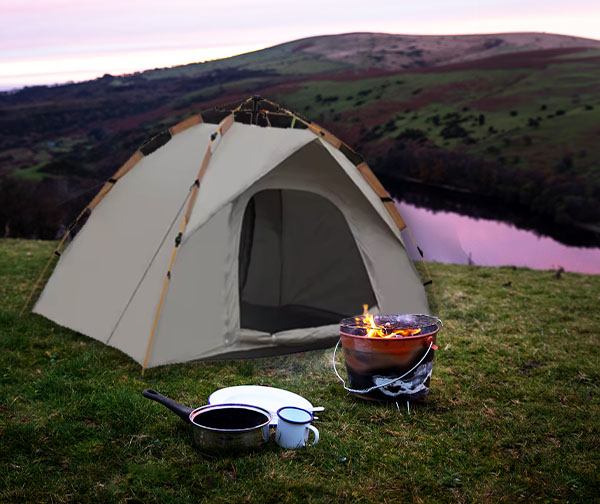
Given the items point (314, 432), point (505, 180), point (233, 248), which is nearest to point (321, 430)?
point (314, 432)

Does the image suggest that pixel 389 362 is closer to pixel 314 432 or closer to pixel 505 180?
pixel 314 432

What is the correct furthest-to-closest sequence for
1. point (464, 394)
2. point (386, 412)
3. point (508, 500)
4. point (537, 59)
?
point (537, 59) → point (464, 394) → point (386, 412) → point (508, 500)

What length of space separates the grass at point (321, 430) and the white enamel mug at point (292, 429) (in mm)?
85

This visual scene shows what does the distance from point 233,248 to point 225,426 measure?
233 cm

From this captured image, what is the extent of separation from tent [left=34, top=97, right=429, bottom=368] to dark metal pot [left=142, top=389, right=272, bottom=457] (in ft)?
5.53

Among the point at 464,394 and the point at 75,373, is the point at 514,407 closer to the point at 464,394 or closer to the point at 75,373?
the point at 464,394

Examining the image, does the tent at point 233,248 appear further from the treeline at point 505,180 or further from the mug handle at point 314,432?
the treeline at point 505,180

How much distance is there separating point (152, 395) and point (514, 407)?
109 inches

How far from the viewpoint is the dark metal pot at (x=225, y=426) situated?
11.6 ft

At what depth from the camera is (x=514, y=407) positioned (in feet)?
15.1

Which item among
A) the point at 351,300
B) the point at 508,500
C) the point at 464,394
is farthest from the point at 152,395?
the point at 351,300

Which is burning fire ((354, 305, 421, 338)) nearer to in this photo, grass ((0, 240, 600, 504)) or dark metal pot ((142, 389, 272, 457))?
grass ((0, 240, 600, 504))

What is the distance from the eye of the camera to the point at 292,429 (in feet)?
12.1

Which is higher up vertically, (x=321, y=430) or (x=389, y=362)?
(x=389, y=362)
